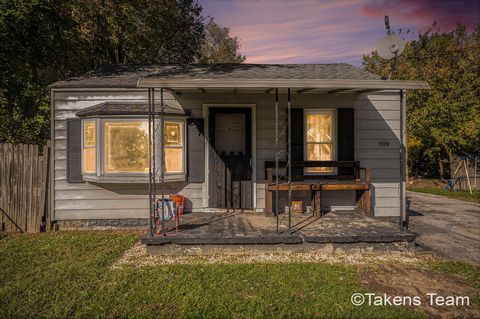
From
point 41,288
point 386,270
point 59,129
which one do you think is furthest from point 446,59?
point 41,288

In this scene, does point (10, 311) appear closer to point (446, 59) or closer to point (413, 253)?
point (413, 253)

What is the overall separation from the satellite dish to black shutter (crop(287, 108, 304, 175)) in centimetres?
208

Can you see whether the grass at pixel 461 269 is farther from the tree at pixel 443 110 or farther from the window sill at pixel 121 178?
the tree at pixel 443 110

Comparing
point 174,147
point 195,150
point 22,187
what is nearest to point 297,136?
point 195,150

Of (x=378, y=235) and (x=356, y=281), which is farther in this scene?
(x=378, y=235)

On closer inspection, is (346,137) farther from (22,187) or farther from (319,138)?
(22,187)

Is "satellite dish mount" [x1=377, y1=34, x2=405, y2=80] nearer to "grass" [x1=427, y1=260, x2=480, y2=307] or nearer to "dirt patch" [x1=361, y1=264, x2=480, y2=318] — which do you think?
"grass" [x1=427, y1=260, x2=480, y2=307]

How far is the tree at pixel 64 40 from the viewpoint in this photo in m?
8.87

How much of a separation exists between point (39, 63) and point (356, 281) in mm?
12338

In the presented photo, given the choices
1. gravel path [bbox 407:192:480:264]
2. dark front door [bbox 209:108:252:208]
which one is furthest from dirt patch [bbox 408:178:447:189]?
dark front door [bbox 209:108:252:208]

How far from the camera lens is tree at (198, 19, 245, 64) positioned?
2009cm

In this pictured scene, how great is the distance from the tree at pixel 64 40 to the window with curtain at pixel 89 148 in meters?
4.21

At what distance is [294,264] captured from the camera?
459cm

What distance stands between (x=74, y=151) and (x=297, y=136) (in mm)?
5016
